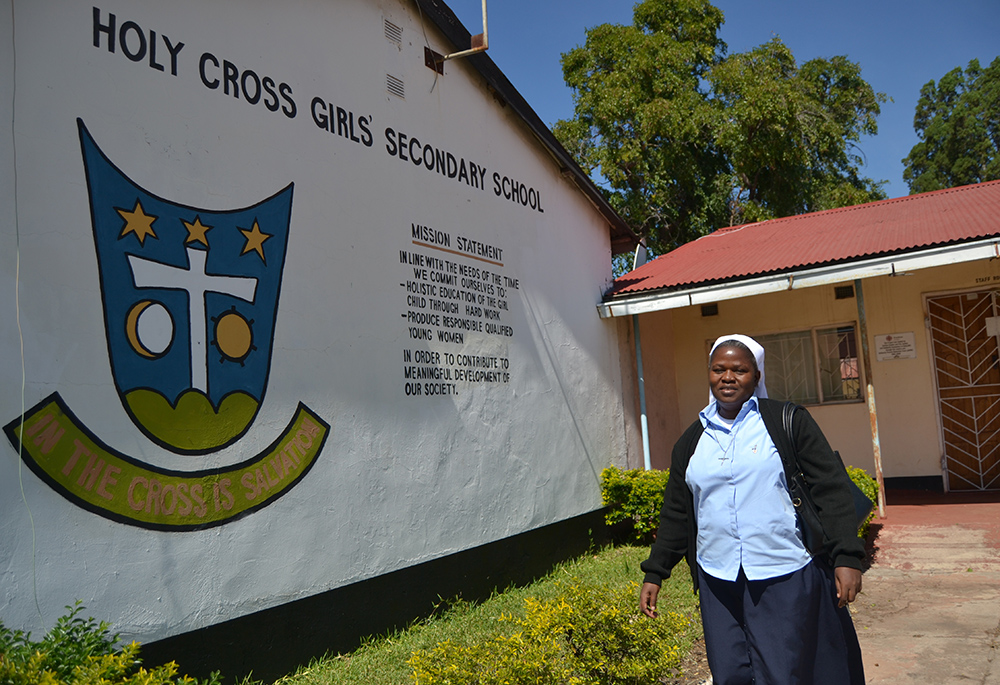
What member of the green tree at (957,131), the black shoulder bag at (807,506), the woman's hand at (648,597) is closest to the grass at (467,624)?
the woman's hand at (648,597)

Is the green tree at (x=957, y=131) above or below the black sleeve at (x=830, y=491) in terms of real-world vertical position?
above

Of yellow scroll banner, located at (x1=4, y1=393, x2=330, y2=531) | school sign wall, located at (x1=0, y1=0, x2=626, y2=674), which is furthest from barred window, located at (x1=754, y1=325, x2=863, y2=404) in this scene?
yellow scroll banner, located at (x1=4, y1=393, x2=330, y2=531)

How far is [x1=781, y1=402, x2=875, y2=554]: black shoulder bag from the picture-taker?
2812 millimetres

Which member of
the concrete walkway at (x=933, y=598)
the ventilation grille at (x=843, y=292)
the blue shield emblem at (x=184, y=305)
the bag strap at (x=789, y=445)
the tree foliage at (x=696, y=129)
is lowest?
the concrete walkway at (x=933, y=598)

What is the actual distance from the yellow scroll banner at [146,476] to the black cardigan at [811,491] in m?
2.34

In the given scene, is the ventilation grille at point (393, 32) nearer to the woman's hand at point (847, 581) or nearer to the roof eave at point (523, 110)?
the roof eave at point (523, 110)

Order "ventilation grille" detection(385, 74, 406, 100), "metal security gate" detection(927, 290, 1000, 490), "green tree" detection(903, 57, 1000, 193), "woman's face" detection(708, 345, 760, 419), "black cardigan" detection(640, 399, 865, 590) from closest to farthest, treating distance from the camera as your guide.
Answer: "black cardigan" detection(640, 399, 865, 590) < "woman's face" detection(708, 345, 760, 419) < "ventilation grille" detection(385, 74, 406, 100) < "metal security gate" detection(927, 290, 1000, 490) < "green tree" detection(903, 57, 1000, 193)

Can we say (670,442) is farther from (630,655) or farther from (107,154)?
(107,154)

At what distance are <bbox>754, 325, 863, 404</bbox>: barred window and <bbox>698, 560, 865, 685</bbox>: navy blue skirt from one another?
8.42m

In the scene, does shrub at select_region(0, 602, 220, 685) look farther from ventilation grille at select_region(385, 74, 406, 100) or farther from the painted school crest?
ventilation grille at select_region(385, 74, 406, 100)

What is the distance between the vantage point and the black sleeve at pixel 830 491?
9.02 ft

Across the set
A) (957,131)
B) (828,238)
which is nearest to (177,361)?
(828,238)

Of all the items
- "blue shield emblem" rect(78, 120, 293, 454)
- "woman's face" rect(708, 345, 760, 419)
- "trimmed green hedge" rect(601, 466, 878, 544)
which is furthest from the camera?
"trimmed green hedge" rect(601, 466, 878, 544)

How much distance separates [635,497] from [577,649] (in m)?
4.58
